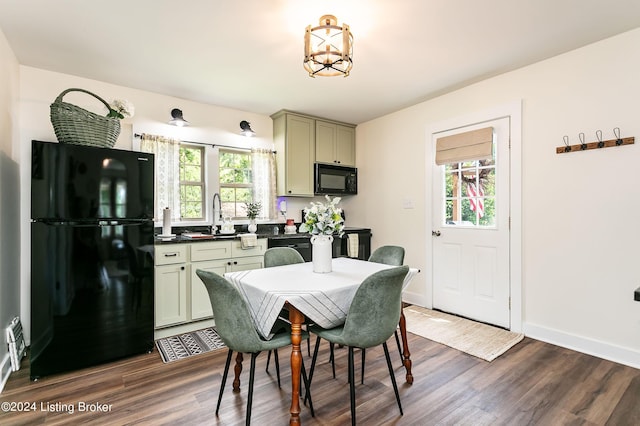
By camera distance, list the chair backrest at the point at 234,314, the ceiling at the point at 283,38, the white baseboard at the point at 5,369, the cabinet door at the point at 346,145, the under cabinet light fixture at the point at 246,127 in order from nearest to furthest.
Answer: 1. the chair backrest at the point at 234,314
2. the ceiling at the point at 283,38
3. the white baseboard at the point at 5,369
4. the under cabinet light fixture at the point at 246,127
5. the cabinet door at the point at 346,145

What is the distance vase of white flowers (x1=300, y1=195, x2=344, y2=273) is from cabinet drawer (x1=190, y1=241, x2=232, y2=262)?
150 centimetres

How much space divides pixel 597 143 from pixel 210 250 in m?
Answer: 3.57

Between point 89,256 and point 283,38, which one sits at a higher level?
point 283,38

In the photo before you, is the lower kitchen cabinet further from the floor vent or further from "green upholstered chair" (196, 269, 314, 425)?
"green upholstered chair" (196, 269, 314, 425)

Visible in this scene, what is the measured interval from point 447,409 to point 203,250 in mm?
2513

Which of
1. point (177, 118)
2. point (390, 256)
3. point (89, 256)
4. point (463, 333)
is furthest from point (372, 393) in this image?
point (177, 118)

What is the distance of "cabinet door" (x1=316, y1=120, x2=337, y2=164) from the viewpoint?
4484mm

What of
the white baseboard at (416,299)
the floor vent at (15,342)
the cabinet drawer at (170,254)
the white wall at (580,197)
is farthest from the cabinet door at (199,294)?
the white wall at (580,197)

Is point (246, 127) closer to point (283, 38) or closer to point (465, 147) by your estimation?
point (283, 38)

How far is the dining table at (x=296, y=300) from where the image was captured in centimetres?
172

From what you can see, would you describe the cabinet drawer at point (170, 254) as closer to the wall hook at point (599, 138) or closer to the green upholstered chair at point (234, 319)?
the green upholstered chair at point (234, 319)

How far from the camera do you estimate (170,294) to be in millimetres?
3133

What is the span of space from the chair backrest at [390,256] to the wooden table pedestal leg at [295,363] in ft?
3.88

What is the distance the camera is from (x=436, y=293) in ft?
12.7
